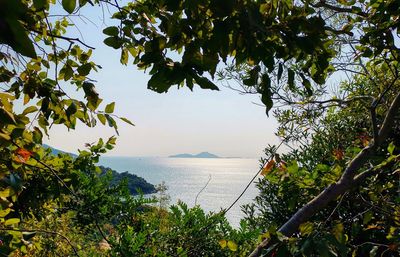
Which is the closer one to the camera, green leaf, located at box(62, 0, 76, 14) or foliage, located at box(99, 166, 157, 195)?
green leaf, located at box(62, 0, 76, 14)

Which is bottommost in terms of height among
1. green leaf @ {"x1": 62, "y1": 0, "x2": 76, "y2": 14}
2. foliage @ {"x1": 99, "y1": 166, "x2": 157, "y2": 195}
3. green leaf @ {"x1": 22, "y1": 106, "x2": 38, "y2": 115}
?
foliage @ {"x1": 99, "y1": 166, "x2": 157, "y2": 195}

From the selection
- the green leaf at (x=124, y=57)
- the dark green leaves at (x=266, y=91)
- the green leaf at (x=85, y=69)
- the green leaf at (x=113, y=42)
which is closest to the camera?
the dark green leaves at (x=266, y=91)

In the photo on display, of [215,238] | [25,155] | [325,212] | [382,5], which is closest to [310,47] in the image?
[382,5]

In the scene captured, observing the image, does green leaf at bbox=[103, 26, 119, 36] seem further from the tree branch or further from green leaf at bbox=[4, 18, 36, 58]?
the tree branch

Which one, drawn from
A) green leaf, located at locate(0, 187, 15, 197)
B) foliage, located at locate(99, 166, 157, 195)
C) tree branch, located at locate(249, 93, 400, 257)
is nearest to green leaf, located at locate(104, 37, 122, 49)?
green leaf, located at locate(0, 187, 15, 197)

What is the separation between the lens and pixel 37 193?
13.0 ft

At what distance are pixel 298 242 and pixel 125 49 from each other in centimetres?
161

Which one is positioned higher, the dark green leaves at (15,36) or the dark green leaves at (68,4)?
the dark green leaves at (68,4)

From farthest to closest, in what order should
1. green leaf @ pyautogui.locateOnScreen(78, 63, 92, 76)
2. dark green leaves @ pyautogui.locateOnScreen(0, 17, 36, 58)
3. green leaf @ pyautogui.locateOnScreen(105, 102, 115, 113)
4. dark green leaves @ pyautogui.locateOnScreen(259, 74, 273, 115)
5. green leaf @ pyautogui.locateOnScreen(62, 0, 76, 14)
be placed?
green leaf @ pyautogui.locateOnScreen(105, 102, 115, 113) < green leaf @ pyautogui.locateOnScreen(78, 63, 92, 76) < dark green leaves @ pyautogui.locateOnScreen(259, 74, 273, 115) < green leaf @ pyautogui.locateOnScreen(62, 0, 76, 14) < dark green leaves @ pyautogui.locateOnScreen(0, 17, 36, 58)

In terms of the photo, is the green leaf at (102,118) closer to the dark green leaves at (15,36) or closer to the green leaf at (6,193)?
the green leaf at (6,193)

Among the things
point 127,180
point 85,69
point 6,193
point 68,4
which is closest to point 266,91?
point 68,4

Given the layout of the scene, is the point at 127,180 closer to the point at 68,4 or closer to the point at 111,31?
the point at 111,31

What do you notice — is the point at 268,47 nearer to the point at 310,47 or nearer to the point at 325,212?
the point at 310,47

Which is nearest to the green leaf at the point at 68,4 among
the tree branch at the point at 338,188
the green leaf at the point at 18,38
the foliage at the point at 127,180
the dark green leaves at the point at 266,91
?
the green leaf at the point at 18,38
